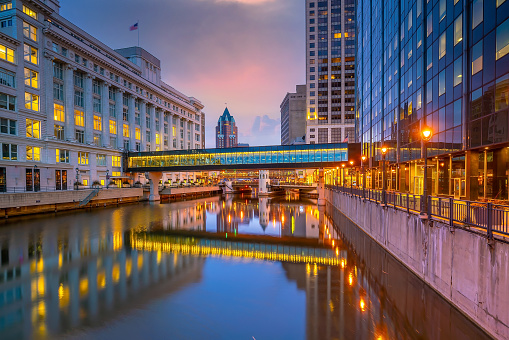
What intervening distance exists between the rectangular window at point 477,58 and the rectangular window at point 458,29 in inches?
83.8

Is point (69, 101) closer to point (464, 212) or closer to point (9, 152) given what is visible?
point (9, 152)

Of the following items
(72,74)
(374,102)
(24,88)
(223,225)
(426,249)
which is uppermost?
(72,74)

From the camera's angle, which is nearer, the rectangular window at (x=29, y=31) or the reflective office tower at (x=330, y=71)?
the rectangular window at (x=29, y=31)

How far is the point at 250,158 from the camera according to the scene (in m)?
61.8

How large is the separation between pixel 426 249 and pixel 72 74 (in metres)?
69.4

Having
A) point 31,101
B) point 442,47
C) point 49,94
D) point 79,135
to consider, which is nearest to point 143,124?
point 79,135

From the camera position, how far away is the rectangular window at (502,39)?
16125 mm

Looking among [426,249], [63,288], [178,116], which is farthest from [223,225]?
[178,116]

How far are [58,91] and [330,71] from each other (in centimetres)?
9565

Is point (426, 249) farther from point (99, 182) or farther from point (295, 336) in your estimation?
point (99, 182)

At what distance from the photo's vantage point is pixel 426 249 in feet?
45.8

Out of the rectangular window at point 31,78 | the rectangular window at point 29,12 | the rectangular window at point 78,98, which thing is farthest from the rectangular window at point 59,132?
the rectangular window at point 29,12

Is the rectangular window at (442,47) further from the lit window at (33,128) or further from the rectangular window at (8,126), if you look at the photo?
the lit window at (33,128)

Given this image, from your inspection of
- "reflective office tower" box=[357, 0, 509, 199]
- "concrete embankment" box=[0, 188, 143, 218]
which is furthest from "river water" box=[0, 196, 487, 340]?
"concrete embankment" box=[0, 188, 143, 218]
